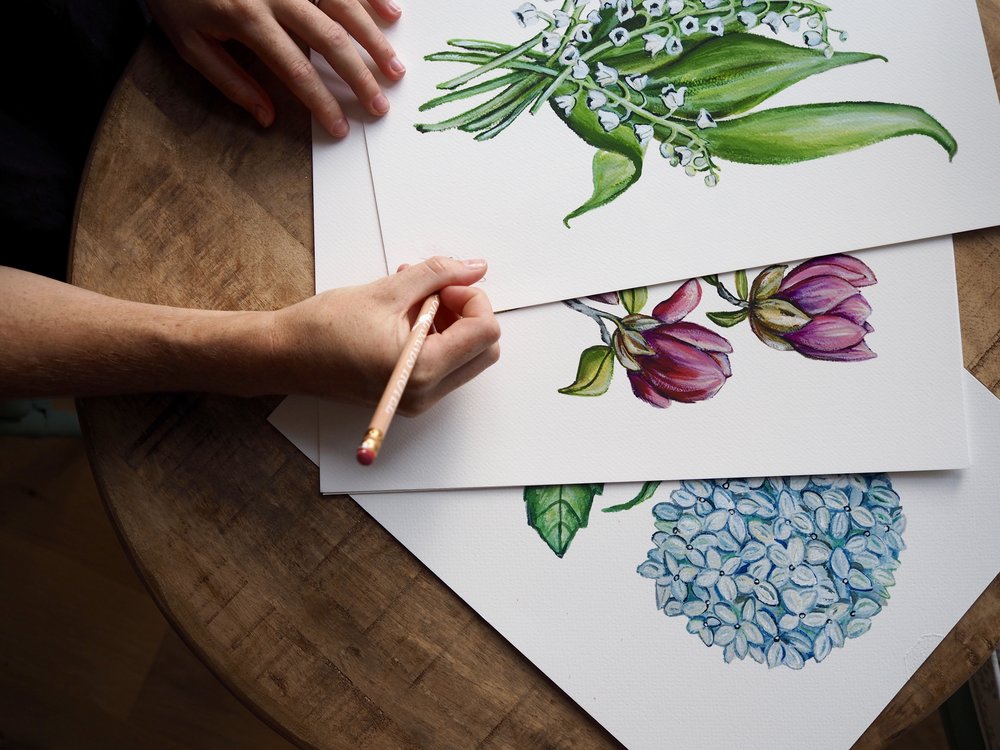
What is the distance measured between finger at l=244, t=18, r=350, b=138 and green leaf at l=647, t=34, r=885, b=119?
0.29 meters

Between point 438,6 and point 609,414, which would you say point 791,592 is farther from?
point 438,6

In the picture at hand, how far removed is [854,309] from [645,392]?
0.20 m

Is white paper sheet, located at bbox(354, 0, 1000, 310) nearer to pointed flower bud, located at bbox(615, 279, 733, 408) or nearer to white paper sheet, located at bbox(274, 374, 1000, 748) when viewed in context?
pointed flower bud, located at bbox(615, 279, 733, 408)

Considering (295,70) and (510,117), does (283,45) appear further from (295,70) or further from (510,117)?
(510,117)

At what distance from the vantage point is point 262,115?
0.72m

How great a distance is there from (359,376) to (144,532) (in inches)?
9.4

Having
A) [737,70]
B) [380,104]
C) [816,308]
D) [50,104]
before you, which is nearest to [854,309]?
[816,308]

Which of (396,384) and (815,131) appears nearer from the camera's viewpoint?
(396,384)

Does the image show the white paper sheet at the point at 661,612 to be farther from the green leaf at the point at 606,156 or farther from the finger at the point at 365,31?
the finger at the point at 365,31

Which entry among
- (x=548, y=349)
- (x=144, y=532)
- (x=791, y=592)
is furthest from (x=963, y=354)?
(x=144, y=532)

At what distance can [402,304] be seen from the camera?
0.64m

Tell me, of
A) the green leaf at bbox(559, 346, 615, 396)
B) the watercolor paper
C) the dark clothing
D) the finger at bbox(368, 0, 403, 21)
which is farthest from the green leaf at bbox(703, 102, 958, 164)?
the dark clothing

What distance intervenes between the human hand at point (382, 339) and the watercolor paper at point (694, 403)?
0.04 m

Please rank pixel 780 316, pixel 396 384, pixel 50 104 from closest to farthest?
pixel 396 384, pixel 780 316, pixel 50 104
